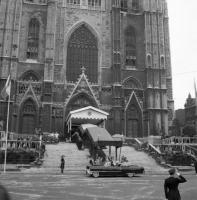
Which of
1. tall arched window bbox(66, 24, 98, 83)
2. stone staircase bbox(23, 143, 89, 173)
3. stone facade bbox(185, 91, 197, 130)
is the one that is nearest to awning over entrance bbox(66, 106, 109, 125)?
stone staircase bbox(23, 143, 89, 173)

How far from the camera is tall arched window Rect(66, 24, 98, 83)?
42969mm

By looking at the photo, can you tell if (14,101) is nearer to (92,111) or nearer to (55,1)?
(92,111)

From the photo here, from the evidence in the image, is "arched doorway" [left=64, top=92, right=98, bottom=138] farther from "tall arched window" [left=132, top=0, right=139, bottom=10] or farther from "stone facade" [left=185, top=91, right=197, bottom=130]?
"stone facade" [left=185, top=91, right=197, bottom=130]

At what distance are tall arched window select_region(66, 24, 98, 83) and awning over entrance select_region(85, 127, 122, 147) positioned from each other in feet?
53.7

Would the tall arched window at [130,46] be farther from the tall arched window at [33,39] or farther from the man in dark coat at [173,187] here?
the man in dark coat at [173,187]

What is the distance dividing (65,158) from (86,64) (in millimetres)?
19132

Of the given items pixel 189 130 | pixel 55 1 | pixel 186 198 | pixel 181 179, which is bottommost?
pixel 186 198

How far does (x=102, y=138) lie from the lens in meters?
24.5

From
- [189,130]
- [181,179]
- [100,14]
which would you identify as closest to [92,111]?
[189,130]

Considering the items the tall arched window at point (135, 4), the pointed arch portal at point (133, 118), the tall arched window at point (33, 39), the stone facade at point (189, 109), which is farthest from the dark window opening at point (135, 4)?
the stone facade at point (189, 109)

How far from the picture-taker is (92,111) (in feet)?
120

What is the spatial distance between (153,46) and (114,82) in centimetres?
833

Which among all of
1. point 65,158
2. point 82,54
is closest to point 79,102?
point 82,54

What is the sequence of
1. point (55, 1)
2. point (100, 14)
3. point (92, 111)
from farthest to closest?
1. point (100, 14)
2. point (55, 1)
3. point (92, 111)
